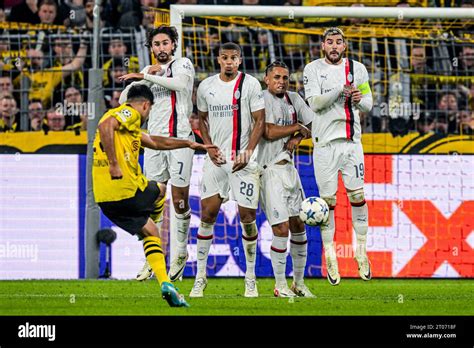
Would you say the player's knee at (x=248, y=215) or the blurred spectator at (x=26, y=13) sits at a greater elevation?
the blurred spectator at (x=26, y=13)

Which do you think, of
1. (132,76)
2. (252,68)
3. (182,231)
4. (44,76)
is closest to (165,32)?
(132,76)

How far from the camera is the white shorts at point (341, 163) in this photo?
42.4 ft

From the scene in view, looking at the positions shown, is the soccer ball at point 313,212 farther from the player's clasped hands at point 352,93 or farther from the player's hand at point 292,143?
the player's clasped hands at point 352,93

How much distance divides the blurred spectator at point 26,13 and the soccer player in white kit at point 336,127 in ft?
23.7

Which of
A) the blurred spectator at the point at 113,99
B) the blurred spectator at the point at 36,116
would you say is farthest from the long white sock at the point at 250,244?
the blurred spectator at the point at 36,116

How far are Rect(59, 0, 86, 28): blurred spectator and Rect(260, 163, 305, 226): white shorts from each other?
23.8 feet

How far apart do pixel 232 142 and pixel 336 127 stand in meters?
1.17

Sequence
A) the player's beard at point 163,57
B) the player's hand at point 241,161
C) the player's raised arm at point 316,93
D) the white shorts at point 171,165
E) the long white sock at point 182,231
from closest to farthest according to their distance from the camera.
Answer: the player's hand at point 241,161, the player's raised arm at point 316,93, the player's beard at point 163,57, the white shorts at point 171,165, the long white sock at point 182,231

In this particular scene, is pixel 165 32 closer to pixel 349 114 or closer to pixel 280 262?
pixel 349 114

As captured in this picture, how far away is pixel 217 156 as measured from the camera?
1227 cm

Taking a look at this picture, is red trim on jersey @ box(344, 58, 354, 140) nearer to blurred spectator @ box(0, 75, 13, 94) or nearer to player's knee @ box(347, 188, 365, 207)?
player's knee @ box(347, 188, 365, 207)

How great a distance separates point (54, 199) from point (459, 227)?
538 centimetres
